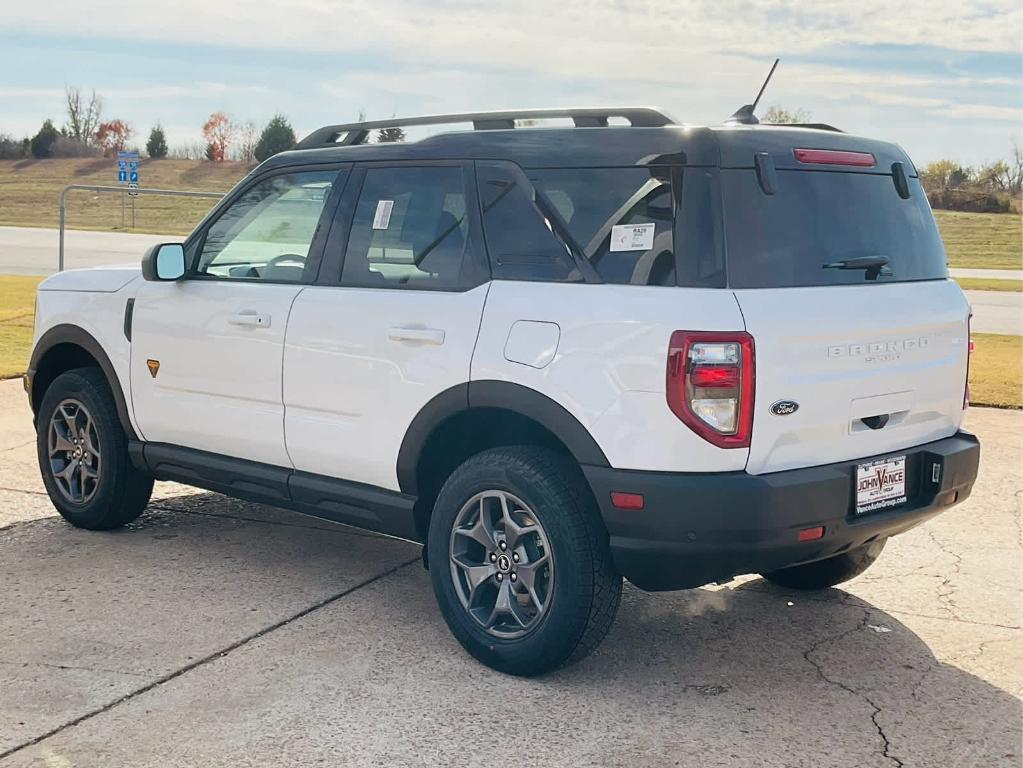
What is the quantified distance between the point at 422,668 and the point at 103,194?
2176 inches

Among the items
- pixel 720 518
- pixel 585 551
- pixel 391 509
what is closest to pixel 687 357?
pixel 720 518

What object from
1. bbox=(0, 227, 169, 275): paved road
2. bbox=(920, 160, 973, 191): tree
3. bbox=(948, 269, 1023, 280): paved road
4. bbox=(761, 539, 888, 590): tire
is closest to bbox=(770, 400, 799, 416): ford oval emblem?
bbox=(761, 539, 888, 590): tire

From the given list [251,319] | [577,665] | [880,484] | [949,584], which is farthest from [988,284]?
[577,665]

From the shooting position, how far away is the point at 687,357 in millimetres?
3746

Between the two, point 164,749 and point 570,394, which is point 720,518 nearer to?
point 570,394

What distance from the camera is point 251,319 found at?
5129 mm

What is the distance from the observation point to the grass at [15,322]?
11688 mm

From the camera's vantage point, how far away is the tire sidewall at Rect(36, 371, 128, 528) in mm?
5918

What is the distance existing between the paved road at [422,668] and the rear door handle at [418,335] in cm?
116

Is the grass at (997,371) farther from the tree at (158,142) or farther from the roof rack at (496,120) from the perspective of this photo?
the tree at (158,142)

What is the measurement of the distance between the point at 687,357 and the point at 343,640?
1.82 m

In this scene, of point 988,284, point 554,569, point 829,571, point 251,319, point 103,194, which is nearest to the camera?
point 554,569

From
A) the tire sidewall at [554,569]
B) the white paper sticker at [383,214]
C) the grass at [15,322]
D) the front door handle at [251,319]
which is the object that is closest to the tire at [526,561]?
the tire sidewall at [554,569]

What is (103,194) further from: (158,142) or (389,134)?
(389,134)
